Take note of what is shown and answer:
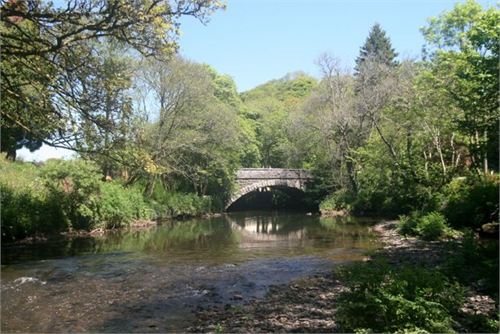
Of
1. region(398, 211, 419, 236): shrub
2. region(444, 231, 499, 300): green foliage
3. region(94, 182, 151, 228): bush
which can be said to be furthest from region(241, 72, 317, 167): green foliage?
region(444, 231, 499, 300): green foliage

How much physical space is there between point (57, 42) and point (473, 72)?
42.6 feet

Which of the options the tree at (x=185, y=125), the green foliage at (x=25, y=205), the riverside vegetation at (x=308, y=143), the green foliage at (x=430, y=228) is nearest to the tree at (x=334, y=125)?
the riverside vegetation at (x=308, y=143)

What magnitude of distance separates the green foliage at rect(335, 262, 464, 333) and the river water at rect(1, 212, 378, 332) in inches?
117

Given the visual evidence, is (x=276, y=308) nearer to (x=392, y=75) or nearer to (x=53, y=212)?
(x=53, y=212)

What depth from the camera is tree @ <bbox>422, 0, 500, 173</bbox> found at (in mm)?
13375

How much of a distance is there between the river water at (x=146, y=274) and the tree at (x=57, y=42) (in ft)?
13.6

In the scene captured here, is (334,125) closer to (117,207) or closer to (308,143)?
(308,143)

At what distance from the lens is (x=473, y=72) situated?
15047 millimetres

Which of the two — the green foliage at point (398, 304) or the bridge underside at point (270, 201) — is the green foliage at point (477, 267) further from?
the bridge underside at point (270, 201)

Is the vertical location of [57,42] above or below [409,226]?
above

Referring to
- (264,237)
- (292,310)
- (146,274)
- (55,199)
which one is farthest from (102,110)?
(264,237)

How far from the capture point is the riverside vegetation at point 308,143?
9.70 m

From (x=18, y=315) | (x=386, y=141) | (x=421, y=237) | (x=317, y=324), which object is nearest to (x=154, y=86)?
(x=386, y=141)

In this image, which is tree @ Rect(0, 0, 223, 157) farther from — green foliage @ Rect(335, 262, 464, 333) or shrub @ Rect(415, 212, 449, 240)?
shrub @ Rect(415, 212, 449, 240)
